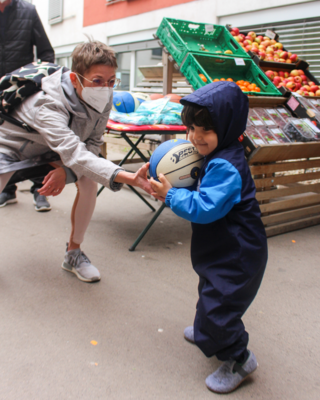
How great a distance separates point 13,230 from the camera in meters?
3.58

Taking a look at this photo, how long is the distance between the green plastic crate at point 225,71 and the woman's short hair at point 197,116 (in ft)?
7.81

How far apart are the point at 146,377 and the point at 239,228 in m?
0.88

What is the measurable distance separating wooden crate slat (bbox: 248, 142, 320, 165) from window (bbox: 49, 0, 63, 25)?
1365 cm

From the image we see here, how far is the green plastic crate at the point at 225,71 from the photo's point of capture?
13.2 feet

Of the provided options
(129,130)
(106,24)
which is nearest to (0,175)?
(129,130)

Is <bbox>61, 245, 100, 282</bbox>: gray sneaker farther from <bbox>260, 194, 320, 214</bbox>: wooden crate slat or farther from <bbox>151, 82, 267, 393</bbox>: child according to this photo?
<bbox>260, 194, 320, 214</bbox>: wooden crate slat

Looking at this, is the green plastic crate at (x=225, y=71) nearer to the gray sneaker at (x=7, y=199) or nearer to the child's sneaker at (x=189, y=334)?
the gray sneaker at (x=7, y=199)

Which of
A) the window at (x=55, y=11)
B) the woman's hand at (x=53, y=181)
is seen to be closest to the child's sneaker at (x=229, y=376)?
the woman's hand at (x=53, y=181)

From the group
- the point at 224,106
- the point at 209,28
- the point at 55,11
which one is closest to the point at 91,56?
the point at 224,106

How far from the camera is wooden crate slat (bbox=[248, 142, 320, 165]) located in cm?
337

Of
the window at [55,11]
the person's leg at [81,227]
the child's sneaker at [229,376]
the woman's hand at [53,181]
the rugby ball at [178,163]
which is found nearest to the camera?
the child's sneaker at [229,376]

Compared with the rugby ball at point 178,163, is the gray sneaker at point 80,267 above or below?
below

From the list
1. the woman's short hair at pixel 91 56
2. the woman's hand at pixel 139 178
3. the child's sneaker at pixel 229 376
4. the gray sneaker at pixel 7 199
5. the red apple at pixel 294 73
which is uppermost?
the woman's short hair at pixel 91 56

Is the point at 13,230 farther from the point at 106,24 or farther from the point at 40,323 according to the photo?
the point at 106,24
